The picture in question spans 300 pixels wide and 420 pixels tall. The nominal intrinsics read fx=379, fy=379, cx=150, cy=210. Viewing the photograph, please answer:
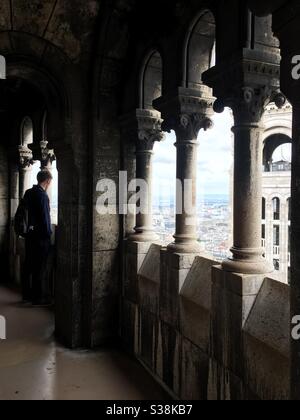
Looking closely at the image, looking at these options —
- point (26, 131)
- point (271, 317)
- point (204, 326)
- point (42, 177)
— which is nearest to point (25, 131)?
point (26, 131)

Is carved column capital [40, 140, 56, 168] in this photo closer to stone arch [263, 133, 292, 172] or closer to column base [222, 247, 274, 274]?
column base [222, 247, 274, 274]

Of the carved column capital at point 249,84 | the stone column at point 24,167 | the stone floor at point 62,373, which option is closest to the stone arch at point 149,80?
the carved column capital at point 249,84

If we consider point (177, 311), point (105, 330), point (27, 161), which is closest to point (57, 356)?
point (105, 330)

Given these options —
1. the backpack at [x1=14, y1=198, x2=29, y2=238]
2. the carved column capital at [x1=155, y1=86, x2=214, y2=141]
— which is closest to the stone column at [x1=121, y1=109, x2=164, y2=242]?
the carved column capital at [x1=155, y1=86, x2=214, y2=141]

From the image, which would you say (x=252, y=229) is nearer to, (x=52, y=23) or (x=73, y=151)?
(x=73, y=151)

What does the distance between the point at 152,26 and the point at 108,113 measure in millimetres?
922

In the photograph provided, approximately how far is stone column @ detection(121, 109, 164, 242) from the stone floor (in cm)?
116

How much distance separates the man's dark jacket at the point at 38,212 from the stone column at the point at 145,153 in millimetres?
1482

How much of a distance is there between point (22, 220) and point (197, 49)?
10.0ft

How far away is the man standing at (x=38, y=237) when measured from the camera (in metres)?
4.63

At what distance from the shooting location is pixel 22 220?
187 inches

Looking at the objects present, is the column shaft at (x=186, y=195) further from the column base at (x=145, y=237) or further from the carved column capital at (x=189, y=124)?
the column base at (x=145, y=237)

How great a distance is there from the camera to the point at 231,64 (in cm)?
215

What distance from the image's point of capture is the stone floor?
9.29 ft
